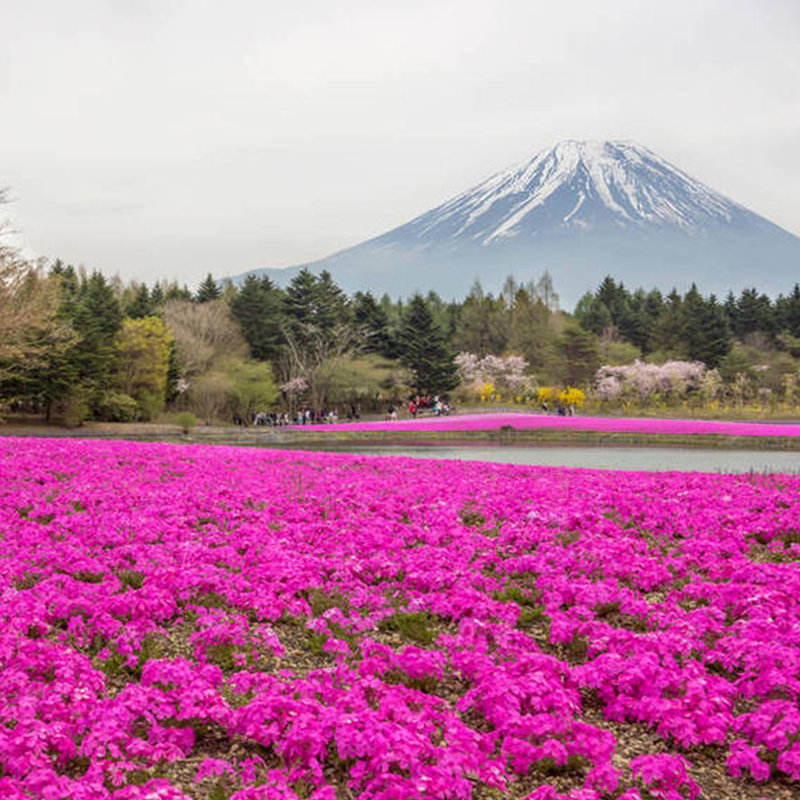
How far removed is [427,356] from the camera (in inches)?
3280

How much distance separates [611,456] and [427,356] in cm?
5019

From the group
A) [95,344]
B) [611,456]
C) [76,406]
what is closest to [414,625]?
[611,456]

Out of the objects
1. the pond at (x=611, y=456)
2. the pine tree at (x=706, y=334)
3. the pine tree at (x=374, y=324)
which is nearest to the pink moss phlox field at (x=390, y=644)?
the pond at (x=611, y=456)

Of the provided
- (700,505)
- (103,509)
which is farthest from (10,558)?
(700,505)

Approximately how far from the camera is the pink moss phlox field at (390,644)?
4.54 meters

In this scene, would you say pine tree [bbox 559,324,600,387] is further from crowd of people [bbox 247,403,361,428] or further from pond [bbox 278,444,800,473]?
pond [bbox 278,444,800,473]

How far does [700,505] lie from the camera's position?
1316cm

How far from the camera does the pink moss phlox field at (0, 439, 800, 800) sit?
4.54m

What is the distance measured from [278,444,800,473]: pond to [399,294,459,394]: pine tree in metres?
40.3

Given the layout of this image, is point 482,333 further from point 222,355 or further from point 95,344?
point 95,344

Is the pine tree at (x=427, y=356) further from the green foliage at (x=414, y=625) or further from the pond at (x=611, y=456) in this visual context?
the green foliage at (x=414, y=625)

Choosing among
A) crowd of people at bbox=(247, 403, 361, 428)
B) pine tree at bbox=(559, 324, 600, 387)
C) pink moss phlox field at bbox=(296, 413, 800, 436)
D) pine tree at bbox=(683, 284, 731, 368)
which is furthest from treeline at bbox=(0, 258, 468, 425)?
pine tree at bbox=(683, 284, 731, 368)

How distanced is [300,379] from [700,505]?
6334 centimetres

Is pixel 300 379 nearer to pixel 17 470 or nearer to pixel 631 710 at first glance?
pixel 17 470
